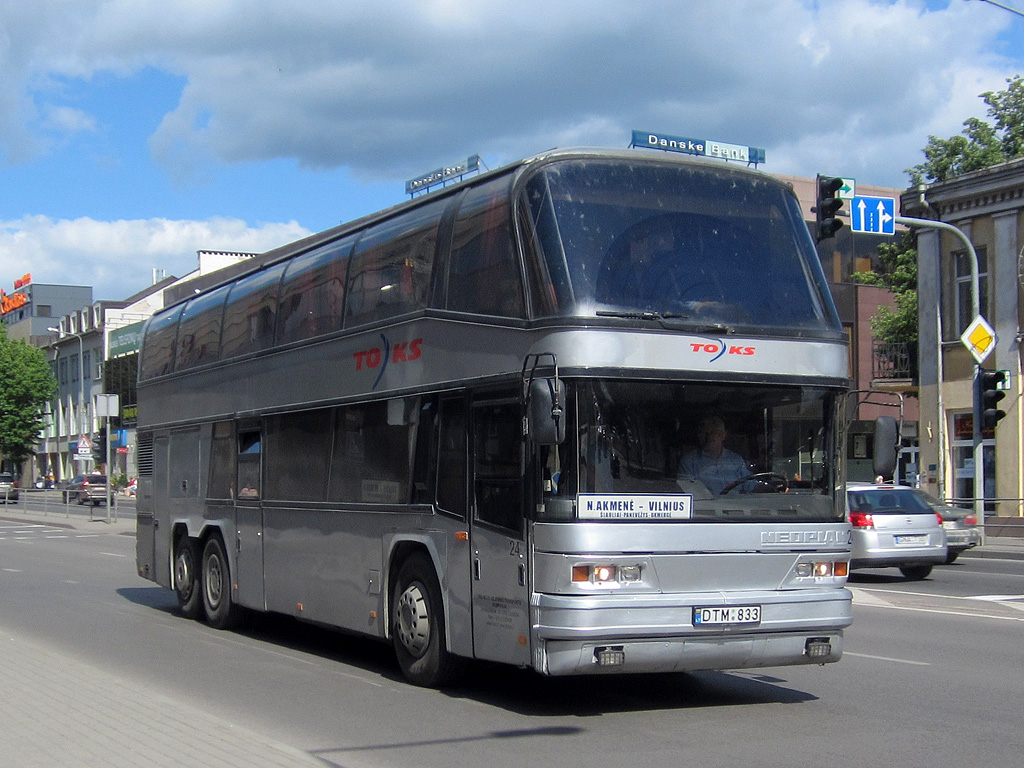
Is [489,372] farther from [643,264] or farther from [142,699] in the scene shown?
[142,699]

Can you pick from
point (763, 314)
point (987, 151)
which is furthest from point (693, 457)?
point (987, 151)

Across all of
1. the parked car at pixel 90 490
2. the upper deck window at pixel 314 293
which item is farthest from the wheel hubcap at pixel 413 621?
the parked car at pixel 90 490

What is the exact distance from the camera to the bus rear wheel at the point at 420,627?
9789 mm

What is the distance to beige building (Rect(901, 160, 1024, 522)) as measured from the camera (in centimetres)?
3462

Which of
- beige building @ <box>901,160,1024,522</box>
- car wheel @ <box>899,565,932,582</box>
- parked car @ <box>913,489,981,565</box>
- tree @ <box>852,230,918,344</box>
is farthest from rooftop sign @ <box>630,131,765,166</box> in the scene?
tree @ <box>852,230,918,344</box>

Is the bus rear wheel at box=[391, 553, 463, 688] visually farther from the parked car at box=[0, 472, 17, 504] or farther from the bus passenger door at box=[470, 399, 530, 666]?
the parked car at box=[0, 472, 17, 504]

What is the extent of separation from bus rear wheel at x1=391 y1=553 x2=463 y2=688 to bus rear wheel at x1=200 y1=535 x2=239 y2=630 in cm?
452

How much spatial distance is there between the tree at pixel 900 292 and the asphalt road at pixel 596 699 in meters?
34.8

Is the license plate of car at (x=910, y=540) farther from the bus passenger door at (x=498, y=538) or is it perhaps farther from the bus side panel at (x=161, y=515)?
the bus passenger door at (x=498, y=538)

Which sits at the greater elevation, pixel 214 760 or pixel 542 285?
pixel 542 285

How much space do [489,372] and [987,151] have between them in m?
44.3

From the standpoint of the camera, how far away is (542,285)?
8.71 m

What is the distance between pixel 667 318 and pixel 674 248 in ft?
1.96

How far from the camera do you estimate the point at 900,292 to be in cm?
5081
